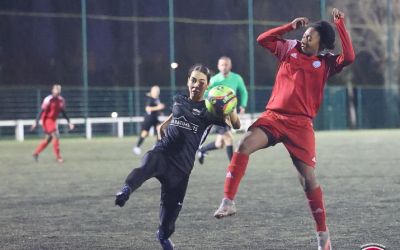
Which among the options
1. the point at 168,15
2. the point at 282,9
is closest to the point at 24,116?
the point at 168,15

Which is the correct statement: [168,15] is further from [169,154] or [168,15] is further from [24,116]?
[169,154]

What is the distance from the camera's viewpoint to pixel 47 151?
25141 millimetres

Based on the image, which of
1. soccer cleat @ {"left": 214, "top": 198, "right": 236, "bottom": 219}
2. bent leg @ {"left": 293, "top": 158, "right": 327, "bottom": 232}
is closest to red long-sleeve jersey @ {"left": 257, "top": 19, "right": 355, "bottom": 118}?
bent leg @ {"left": 293, "top": 158, "right": 327, "bottom": 232}

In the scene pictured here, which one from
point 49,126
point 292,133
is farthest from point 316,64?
point 49,126

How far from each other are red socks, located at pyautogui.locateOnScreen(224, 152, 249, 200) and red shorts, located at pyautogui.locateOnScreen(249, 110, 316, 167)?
29 centimetres

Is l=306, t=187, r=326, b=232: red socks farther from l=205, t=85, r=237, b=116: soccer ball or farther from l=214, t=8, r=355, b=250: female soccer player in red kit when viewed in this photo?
l=205, t=85, r=237, b=116: soccer ball

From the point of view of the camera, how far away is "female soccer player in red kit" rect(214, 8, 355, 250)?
702cm

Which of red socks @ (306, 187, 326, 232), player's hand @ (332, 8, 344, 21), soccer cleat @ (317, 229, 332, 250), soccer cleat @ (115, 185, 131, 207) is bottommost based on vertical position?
soccer cleat @ (317, 229, 332, 250)

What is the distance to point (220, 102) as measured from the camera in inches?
263

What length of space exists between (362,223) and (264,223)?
97 cm

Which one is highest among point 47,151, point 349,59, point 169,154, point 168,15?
point 168,15

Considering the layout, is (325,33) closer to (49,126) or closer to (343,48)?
(343,48)

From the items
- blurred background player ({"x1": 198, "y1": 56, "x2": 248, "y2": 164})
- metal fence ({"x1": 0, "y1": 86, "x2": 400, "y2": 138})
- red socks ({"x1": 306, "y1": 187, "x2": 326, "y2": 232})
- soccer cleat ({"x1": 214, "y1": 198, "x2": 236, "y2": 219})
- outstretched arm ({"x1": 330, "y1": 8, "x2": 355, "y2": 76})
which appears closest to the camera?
soccer cleat ({"x1": 214, "y1": 198, "x2": 236, "y2": 219})

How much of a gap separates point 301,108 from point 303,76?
27cm
